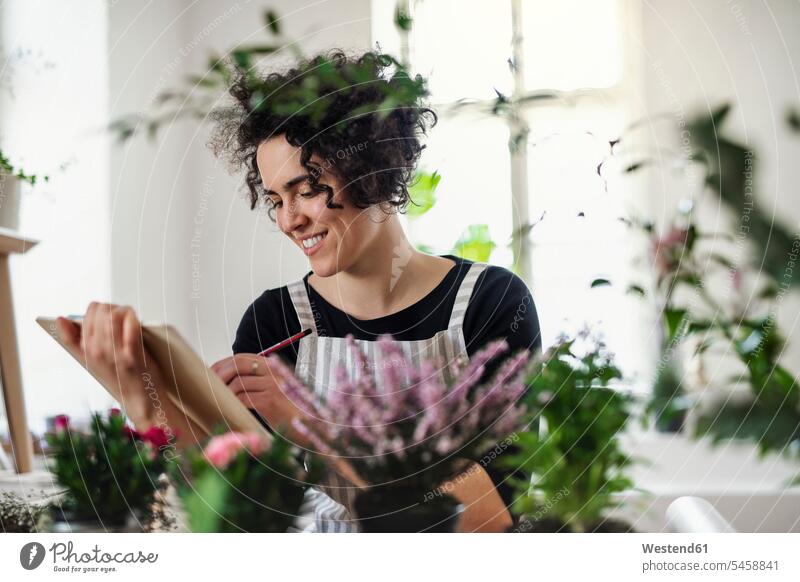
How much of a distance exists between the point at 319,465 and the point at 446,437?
Answer: 109 mm

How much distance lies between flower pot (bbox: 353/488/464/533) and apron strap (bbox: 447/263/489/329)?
15 centimetres

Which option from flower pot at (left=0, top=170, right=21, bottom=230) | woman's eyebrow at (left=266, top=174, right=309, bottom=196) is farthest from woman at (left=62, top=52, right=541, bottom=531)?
flower pot at (left=0, top=170, right=21, bottom=230)

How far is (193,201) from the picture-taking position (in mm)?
750

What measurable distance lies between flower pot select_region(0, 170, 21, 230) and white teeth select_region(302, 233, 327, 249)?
259mm

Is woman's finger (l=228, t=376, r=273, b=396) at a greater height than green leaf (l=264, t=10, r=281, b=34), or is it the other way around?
green leaf (l=264, t=10, r=281, b=34)

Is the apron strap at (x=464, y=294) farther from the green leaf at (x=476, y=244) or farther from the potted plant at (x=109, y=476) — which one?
the potted plant at (x=109, y=476)

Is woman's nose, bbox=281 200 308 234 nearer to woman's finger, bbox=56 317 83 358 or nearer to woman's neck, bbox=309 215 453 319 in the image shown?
woman's neck, bbox=309 215 453 319

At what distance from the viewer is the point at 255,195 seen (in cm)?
75

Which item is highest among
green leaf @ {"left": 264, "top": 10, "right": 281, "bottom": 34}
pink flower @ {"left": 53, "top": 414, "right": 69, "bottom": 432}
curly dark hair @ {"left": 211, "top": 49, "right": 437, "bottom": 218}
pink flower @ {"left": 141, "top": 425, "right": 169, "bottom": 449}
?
green leaf @ {"left": 264, "top": 10, "right": 281, "bottom": 34}

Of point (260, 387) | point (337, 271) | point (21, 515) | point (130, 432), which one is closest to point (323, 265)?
point (337, 271)

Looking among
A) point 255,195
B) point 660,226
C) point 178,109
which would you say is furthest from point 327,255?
point 660,226

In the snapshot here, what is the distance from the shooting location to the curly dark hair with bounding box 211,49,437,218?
2.40ft

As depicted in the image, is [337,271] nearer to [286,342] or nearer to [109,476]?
[286,342]

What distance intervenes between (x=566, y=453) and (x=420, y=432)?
0.12 metres
